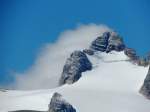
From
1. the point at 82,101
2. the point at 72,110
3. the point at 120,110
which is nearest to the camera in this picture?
the point at 72,110

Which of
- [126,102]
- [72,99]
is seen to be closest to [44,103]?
[72,99]

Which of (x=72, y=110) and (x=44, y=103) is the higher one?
(x=44, y=103)

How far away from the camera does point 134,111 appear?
7249 inches

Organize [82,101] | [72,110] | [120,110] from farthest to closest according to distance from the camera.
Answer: [82,101], [120,110], [72,110]

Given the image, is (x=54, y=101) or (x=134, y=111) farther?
(x=134, y=111)

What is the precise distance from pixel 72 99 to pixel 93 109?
614 inches

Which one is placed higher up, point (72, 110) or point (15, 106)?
point (15, 106)

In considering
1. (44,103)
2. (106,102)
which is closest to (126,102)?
(106,102)

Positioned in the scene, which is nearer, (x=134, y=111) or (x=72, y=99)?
(x=134, y=111)

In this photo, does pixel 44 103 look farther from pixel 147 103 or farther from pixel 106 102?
pixel 147 103

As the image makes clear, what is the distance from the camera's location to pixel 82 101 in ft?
642

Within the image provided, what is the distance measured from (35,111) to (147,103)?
34.8 metres

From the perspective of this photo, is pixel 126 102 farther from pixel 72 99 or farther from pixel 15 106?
pixel 15 106

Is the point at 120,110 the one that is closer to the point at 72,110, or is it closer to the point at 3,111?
the point at 72,110
